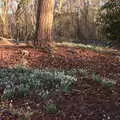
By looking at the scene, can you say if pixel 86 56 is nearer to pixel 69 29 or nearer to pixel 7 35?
pixel 7 35

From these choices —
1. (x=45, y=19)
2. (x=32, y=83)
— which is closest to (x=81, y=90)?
(x=32, y=83)

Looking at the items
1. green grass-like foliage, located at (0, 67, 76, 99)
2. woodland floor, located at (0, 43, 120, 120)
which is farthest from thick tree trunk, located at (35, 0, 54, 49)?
green grass-like foliage, located at (0, 67, 76, 99)

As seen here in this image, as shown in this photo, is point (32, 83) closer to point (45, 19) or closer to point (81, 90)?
point (81, 90)

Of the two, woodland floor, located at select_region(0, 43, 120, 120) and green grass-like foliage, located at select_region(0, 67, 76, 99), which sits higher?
green grass-like foliage, located at select_region(0, 67, 76, 99)

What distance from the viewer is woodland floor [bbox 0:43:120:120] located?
653cm

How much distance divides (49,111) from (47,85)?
1.38 m

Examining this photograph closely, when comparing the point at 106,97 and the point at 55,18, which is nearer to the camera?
the point at 106,97

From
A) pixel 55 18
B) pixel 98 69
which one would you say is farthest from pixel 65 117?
pixel 55 18

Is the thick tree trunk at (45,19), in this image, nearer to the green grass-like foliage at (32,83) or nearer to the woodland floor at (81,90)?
the woodland floor at (81,90)

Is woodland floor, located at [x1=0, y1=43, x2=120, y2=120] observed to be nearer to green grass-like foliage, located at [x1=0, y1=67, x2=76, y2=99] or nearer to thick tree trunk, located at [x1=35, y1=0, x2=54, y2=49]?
green grass-like foliage, located at [x1=0, y1=67, x2=76, y2=99]

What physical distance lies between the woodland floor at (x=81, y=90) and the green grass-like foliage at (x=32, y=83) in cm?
24

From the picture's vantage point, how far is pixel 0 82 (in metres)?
8.20

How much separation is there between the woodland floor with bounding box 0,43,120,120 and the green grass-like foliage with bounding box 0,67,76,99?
0.24 metres

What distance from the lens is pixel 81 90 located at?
25.4 ft
